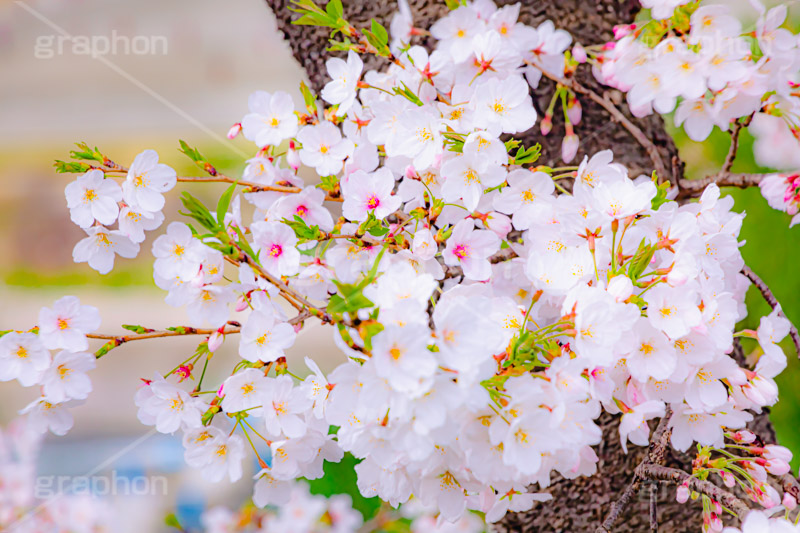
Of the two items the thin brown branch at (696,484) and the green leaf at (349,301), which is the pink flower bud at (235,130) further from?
the thin brown branch at (696,484)

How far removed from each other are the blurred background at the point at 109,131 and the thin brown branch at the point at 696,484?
338cm

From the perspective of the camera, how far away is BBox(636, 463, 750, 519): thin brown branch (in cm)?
52

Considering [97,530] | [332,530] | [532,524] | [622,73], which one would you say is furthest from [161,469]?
[622,73]

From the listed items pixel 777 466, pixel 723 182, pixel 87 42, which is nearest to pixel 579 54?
pixel 723 182

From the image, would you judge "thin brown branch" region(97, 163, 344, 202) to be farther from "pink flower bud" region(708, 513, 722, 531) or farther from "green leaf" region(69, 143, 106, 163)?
"pink flower bud" region(708, 513, 722, 531)

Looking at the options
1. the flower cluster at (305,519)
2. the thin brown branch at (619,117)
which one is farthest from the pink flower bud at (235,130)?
the flower cluster at (305,519)

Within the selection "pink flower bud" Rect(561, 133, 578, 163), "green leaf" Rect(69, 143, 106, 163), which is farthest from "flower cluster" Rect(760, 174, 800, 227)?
"green leaf" Rect(69, 143, 106, 163)

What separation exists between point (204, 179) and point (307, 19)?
0.22m

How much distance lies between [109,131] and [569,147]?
5.26 metres

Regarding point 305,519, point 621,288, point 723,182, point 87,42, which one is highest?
point 87,42

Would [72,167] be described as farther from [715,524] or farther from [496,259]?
[715,524]

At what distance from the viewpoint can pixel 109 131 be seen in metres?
5.28

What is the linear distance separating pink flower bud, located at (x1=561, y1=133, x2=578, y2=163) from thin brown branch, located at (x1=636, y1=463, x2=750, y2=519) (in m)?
0.33

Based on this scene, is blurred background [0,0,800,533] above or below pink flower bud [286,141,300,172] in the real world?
below
